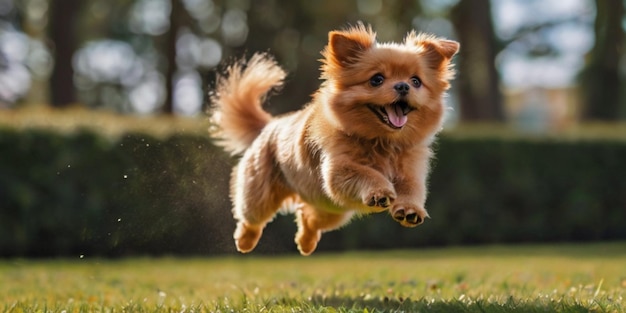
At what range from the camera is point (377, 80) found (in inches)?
204

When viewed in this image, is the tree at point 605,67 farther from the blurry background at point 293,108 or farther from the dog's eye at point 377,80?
the dog's eye at point 377,80

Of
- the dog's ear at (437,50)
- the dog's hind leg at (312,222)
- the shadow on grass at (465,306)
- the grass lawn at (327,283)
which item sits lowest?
the grass lawn at (327,283)

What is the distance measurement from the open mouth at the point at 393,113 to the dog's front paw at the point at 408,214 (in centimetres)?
52

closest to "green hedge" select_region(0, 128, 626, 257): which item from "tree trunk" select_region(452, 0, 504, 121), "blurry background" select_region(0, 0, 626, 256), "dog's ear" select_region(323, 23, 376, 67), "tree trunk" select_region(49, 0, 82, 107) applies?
"blurry background" select_region(0, 0, 626, 256)

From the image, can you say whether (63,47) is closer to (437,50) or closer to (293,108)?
(293,108)

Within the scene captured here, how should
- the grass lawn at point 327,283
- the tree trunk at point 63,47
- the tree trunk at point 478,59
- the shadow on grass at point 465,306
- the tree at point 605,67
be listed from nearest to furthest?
the shadow on grass at point 465,306
the grass lawn at point 327,283
the tree trunk at point 478,59
the tree trunk at point 63,47
the tree at point 605,67

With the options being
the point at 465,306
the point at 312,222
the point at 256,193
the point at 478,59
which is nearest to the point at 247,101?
the point at 256,193

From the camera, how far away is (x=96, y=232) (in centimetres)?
1205

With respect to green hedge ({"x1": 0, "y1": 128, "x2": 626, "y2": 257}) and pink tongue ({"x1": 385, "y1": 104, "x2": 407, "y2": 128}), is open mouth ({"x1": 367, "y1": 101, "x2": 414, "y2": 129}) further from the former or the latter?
green hedge ({"x1": 0, "y1": 128, "x2": 626, "y2": 257})

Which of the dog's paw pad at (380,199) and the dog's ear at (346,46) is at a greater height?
the dog's ear at (346,46)

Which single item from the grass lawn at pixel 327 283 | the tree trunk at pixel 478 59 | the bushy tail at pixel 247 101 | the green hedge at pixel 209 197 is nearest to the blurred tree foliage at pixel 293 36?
the tree trunk at pixel 478 59

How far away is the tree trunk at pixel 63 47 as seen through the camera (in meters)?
22.6

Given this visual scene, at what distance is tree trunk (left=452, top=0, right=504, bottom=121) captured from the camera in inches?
798

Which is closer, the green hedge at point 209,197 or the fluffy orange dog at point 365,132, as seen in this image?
the fluffy orange dog at point 365,132
